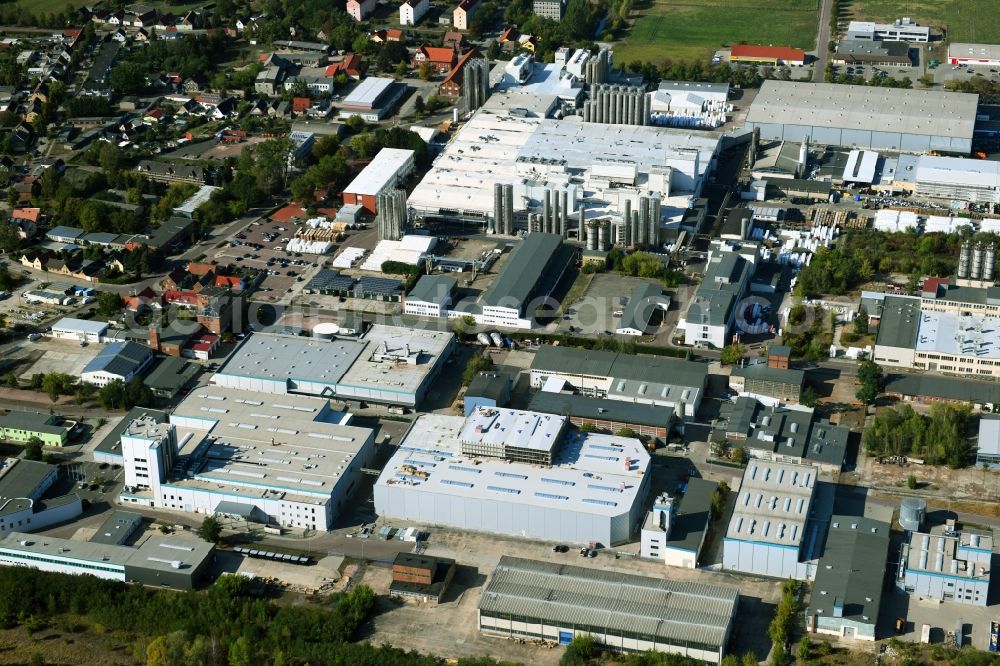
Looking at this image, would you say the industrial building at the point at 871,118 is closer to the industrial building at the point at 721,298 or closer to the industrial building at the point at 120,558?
the industrial building at the point at 721,298

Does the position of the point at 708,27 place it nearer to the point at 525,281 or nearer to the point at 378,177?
the point at 378,177

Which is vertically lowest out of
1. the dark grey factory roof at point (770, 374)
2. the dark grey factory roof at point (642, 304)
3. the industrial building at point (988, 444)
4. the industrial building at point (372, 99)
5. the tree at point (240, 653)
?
the tree at point (240, 653)

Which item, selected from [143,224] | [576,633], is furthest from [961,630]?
[143,224]

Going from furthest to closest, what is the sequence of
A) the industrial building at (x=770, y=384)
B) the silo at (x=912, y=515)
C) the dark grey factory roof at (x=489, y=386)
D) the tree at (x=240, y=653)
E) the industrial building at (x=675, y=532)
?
the industrial building at (x=770, y=384) < the dark grey factory roof at (x=489, y=386) < the silo at (x=912, y=515) < the industrial building at (x=675, y=532) < the tree at (x=240, y=653)

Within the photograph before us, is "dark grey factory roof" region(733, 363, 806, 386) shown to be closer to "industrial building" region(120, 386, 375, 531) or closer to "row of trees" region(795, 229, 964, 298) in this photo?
"row of trees" region(795, 229, 964, 298)

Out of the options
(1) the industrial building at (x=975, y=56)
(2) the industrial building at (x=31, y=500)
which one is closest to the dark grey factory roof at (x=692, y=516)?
(2) the industrial building at (x=31, y=500)

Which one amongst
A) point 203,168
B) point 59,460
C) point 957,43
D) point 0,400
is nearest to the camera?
point 59,460

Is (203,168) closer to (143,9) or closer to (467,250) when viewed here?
(467,250)

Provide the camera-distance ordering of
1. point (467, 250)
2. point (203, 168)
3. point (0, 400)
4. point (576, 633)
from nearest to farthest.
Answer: point (576, 633)
point (0, 400)
point (467, 250)
point (203, 168)
